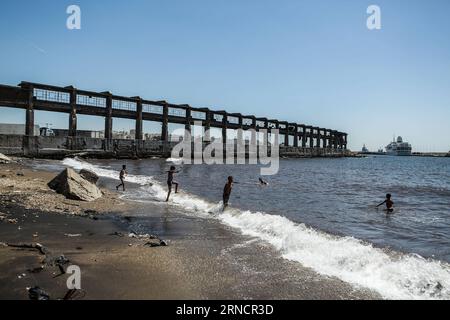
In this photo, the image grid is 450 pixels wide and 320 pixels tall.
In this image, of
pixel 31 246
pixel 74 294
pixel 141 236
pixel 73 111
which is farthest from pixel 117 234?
pixel 73 111

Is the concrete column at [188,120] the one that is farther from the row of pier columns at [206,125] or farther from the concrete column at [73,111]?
the concrete column at [73,111]

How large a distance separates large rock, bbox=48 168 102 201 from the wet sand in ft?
6.09

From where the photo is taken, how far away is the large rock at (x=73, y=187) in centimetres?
1150

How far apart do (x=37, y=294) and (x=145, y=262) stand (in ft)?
6.27

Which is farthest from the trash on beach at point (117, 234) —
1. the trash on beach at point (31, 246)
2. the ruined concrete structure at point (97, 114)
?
the ruined concrete structure at point (97, 114)

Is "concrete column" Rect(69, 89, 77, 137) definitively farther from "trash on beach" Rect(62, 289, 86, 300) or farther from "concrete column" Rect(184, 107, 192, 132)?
"trash on beach" Rect(62, 289, 86, 300)

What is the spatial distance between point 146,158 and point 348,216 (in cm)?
4065

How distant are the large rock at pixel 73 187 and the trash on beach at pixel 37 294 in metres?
7.55

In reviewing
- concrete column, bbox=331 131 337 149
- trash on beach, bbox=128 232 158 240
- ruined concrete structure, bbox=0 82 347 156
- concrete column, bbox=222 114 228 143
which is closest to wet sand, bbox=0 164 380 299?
trash on beach, bbox=128 232 158 240

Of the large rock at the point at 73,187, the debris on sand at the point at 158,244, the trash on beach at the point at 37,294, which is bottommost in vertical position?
Answer: the debris on sand at the point at 158,244

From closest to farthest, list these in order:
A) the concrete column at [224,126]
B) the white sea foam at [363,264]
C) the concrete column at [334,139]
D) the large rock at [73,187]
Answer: the white sea foam at [363,264], the large rock at [73,187], the concrete column at [224,126], the concrete column at [334,139]

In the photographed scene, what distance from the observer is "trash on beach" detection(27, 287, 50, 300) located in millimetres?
4145

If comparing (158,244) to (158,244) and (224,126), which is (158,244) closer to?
(158,244)
